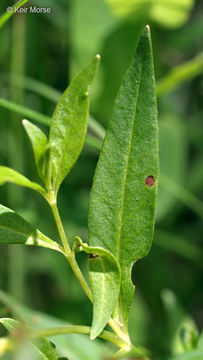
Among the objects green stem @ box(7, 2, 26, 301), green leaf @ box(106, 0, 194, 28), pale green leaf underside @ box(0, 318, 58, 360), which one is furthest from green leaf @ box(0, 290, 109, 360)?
green leaf @ box(106, 0, 194, 28)

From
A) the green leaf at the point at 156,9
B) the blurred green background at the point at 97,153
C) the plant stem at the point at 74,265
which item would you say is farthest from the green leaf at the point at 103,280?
the green leaf at the point at 156,9

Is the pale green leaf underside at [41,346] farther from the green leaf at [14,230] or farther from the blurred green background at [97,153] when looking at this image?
the blurred green background at [97,153]

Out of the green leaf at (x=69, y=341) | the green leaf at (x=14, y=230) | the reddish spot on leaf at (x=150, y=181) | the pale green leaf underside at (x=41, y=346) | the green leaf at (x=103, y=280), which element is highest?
the reddish spot on leaf at (x=150, y=181)

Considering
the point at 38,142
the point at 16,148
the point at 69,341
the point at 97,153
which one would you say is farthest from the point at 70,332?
the point at 97,153

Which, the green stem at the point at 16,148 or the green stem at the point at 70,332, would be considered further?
the green stem at the point at 16,148

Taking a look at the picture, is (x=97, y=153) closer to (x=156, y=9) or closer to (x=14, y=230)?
(x=156, y=9)
